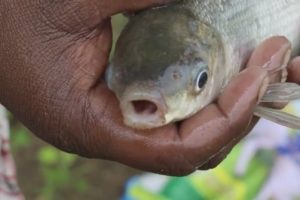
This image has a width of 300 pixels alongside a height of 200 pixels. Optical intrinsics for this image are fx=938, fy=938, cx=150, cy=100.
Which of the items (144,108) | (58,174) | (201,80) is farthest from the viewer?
(58,174)

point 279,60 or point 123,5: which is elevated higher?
point 123,5

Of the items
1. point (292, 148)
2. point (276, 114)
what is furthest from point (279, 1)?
point (292, 148)

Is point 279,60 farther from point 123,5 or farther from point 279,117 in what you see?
point 123,5

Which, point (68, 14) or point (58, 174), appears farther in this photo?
point (58, 174)

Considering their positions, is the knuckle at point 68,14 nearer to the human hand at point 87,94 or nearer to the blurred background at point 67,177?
the human hand at point 87,94

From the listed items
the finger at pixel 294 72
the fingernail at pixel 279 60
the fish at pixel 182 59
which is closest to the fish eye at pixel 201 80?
the fish at pixel 182 59

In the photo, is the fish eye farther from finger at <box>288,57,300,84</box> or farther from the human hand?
finger at <box>288,57,300,84</box>

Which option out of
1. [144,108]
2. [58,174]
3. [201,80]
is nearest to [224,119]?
[201,80]
